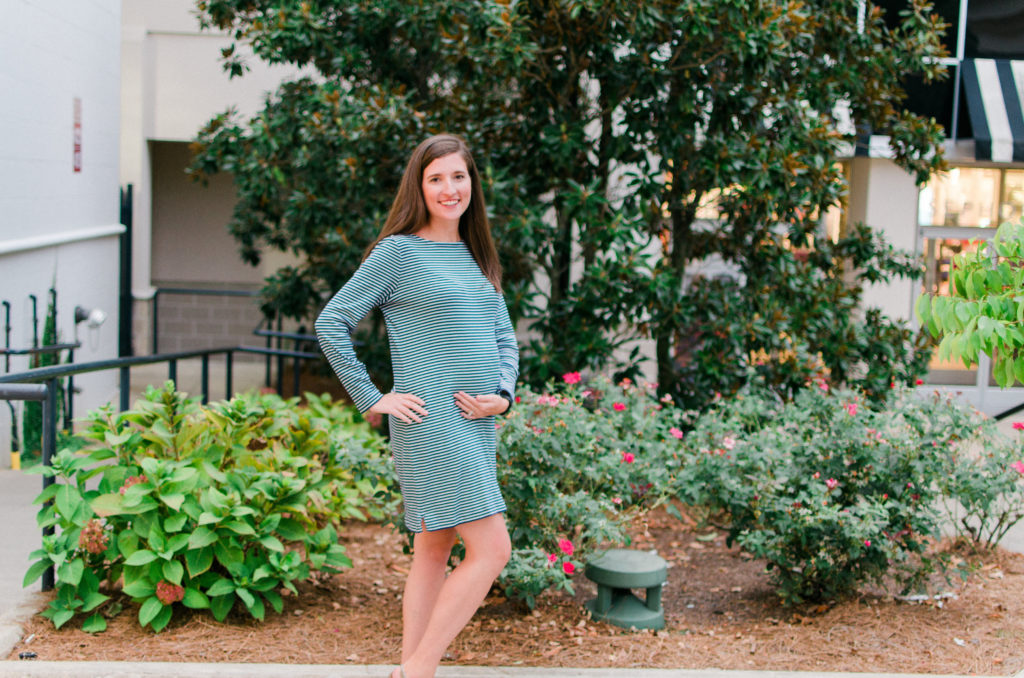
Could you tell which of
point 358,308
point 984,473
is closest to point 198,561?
point 358,308

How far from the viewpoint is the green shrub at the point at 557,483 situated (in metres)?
3.75

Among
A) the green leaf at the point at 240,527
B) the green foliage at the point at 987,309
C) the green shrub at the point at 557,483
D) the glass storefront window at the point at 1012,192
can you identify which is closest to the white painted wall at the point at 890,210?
the glass storefront window at the point at 1012,192

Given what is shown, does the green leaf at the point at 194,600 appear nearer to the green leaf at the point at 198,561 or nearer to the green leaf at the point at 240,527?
the green leaf at the point at 198,561

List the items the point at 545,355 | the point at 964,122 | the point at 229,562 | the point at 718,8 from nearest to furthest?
1. the point at 229,562
2. the point at 718,8
3. the point at 545,355
4. the point at 964,122

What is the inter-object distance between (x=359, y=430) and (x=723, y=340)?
235cm

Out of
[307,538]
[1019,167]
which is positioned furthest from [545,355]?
[1019,167]

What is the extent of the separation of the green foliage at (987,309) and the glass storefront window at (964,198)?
8355mm

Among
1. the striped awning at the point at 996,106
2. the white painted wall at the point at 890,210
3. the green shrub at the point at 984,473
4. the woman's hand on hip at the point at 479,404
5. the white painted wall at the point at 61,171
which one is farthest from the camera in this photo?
the white painted wall at the point at 890,210

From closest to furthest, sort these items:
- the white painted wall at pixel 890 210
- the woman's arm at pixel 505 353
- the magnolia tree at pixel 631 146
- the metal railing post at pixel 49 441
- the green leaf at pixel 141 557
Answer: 1. the woman's arm at pixel 505 353
2. the green leaf at pixel 141 557
3. the metal railing post at pixel 49 441
4. the magnolia tree at pixel 631 146
5. the white painted wall at pixel 890 210

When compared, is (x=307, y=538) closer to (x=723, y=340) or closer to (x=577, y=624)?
(x=577, y=624)

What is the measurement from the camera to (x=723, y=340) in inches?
242

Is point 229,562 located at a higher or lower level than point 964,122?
lower

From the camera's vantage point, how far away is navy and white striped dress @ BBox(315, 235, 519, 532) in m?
2.86

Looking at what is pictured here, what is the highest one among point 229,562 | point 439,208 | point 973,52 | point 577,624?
point 973,52
